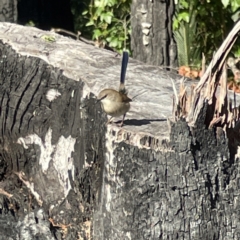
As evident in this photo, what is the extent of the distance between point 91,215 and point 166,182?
885mm

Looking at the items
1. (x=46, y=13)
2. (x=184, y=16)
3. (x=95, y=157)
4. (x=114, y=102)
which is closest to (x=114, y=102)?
(x=114, y=102)

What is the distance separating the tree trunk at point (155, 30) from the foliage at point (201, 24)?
0.26 meters

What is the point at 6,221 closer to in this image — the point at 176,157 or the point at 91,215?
the point at 91,215

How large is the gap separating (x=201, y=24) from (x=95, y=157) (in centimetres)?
411

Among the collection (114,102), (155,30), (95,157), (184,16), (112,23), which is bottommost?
(95,157)

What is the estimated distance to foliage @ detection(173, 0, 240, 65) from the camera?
752 cm

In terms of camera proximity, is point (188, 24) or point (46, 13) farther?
point (46, 13)

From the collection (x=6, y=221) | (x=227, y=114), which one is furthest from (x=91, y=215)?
(x=227, y=114)

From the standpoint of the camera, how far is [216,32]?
8.16 metres

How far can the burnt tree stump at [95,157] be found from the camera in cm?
367

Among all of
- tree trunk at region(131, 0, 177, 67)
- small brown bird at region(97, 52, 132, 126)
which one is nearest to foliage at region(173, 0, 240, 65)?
tree trunk at region(131, 0, 177, 67)

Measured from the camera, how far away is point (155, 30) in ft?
23.5

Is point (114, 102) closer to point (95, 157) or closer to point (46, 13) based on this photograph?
point (95, 157)

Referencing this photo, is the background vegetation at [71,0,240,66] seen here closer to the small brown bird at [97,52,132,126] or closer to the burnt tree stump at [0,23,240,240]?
the burnt tree stump at [0,23,240,240]
